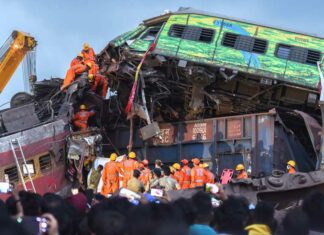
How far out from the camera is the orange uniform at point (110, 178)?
16.6 metres

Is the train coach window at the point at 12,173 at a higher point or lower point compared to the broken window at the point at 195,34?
lower

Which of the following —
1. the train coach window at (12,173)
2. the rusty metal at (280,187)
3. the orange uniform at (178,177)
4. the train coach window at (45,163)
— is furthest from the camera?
the train coach window at (45,163)

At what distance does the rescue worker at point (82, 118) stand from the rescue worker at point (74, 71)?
830 millimetres

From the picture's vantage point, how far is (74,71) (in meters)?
19.8

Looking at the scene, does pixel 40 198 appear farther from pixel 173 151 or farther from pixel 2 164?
pixel 173 151

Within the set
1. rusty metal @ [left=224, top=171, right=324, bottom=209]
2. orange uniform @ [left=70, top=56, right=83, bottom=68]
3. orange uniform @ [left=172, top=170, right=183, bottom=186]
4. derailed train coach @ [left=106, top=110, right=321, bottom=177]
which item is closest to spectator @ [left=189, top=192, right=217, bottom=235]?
rusty metal @ [left=224, top=171, right=324, bottom=209]

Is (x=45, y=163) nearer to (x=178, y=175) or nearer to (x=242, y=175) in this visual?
(x=178, y=175)

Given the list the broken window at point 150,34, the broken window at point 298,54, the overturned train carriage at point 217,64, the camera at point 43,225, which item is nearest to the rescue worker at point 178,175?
the overturned train carriage at point 217,64

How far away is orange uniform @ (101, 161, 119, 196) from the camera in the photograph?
16.6 metres

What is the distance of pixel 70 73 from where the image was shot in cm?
1977

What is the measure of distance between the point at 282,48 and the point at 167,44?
125 inches

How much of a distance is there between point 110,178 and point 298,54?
614cm

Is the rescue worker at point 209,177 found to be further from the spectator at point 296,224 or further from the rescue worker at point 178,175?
the spectator at point 296,224

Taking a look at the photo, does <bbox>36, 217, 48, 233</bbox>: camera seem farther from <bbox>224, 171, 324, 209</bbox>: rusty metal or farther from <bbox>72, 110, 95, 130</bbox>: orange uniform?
<bbox>72, 110, 95, 130</bbox>: orange uniform
